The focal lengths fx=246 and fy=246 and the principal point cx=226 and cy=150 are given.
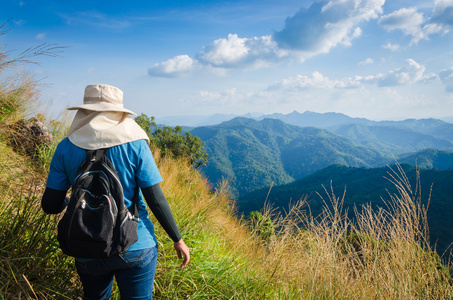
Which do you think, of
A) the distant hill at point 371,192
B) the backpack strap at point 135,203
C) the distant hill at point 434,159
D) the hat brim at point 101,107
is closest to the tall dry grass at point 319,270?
the backpack strap at point 135,203

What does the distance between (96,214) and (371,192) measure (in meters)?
94.7

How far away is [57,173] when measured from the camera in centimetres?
128

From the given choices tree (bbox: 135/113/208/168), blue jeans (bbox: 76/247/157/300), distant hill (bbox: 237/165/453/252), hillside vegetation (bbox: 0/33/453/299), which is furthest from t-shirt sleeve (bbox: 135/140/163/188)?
distant hill (bbox: 237/165/453/252)

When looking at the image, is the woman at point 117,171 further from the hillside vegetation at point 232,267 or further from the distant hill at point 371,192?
the distant hill at point 371,192

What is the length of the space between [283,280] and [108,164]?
1.70 meters

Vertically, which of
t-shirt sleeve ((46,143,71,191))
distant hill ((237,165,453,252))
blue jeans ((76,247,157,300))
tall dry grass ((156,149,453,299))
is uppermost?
t-shirt sleeve ((46,143,71,191))

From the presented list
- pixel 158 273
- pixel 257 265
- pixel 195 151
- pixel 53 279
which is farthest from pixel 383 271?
pixel 195 151

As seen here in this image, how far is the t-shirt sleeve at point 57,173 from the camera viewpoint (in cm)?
127

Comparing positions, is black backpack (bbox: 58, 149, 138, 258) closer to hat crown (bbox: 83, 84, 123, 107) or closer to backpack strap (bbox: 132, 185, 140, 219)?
backpack strap (bbox: 132, 185, 140, 219)

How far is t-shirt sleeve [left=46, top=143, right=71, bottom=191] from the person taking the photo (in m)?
1.27

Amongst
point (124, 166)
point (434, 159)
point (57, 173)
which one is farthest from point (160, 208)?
point (434, 159)

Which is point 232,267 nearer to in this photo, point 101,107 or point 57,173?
point 57,173

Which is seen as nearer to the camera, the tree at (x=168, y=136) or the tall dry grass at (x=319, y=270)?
the tall dry grass at (x=319, y=270)

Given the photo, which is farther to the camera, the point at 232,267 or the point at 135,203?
the point at 232,267
